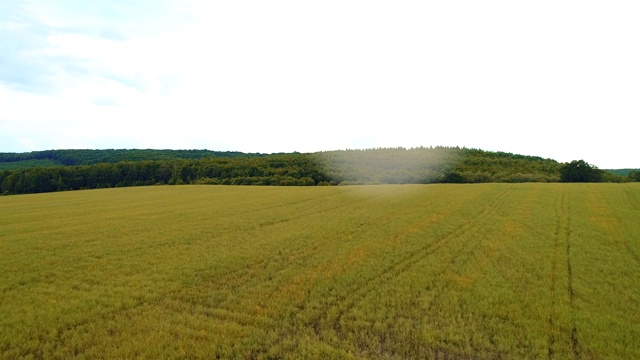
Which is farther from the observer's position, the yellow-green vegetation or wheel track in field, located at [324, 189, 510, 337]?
wheel track in field, located at [324, 189, 510, 337]

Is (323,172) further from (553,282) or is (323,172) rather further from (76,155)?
(76,155)

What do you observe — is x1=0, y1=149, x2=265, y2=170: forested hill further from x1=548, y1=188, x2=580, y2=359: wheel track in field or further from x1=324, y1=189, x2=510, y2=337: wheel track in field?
x1=324, y1=189, x2=510, y2=337: wheel track in field

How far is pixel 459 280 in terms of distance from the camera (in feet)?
43.4

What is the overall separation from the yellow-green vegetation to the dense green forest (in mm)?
54424

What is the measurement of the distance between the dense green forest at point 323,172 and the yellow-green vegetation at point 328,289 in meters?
54.4

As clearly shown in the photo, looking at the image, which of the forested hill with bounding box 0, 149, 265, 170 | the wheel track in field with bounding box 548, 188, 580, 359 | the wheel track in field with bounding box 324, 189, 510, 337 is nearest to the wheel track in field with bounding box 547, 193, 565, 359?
the wheel track in field with bounding box 548, 188, 580, 359

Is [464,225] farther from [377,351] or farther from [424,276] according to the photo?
[377,351]

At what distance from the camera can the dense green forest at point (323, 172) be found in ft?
253

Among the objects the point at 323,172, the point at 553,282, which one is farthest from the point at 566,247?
the point at 323,172

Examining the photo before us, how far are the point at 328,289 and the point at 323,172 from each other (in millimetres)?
72575

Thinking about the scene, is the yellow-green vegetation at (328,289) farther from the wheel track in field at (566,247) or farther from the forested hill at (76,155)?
the forested hill at (76,155)

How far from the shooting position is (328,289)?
12531 mm

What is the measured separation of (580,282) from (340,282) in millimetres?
8841

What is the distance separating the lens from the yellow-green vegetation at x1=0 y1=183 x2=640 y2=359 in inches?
351
